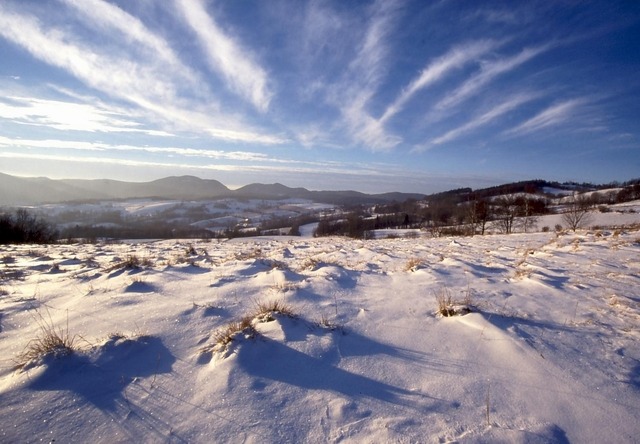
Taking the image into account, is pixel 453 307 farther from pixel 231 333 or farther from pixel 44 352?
A: pixel 44 352

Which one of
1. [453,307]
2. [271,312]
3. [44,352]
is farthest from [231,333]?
[453,307]

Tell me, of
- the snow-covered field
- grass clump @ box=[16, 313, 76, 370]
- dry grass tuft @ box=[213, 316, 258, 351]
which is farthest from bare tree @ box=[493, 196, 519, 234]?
grass clump @ box=[16, 313, 76, 370]

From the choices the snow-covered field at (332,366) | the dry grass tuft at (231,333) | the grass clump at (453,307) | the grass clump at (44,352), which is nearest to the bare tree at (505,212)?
the snow-covered field at (332,366)

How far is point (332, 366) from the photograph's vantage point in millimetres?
2654

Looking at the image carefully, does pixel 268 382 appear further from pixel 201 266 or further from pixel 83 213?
pixel 83 213

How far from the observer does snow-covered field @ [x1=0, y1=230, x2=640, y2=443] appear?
1981 mm

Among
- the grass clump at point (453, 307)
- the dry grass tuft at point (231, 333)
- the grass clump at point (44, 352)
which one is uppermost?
the grass clump at point (453, 307)

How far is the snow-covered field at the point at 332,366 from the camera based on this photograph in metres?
1.98

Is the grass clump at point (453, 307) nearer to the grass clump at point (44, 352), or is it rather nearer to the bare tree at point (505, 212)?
the grass clump at point (44, 352)

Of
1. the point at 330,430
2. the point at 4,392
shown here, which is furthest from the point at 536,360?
the point at 4,392

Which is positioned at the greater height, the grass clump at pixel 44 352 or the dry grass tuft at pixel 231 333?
the dry grass tuft at pixel 231 333

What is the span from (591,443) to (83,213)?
13958 cm

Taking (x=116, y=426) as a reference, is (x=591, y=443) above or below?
above

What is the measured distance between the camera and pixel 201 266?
6.88 m
